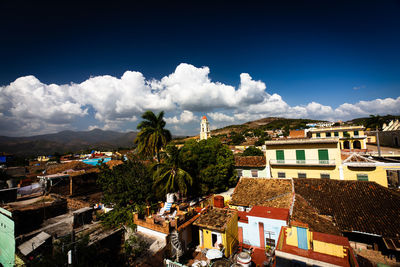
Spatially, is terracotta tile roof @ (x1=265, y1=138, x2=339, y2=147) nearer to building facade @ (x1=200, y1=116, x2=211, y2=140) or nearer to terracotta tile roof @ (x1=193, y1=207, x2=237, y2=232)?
terracotta tile roof @ (x1=193, y1=207, x2=237, y2=232)

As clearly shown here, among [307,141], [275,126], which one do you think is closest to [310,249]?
[307,141]

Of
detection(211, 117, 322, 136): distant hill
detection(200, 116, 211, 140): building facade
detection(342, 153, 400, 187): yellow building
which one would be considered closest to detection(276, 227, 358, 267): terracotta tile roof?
detection(342, 153, 400, 187): yellow building

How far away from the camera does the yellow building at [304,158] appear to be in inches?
706

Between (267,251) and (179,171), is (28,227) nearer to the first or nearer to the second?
(179,171)

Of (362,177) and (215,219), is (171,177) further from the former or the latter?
(362,177)

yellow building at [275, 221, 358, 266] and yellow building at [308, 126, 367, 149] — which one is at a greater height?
yellow building at [308, 126, 367, 149]

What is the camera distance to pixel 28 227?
47.5ft

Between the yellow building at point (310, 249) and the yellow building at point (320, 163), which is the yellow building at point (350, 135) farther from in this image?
the yellow building at point (310, 249)

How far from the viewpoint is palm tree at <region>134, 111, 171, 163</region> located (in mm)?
18547

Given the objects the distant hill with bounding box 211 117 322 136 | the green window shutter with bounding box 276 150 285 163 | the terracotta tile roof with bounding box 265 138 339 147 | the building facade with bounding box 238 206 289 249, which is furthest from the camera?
the distant hill with bounding box 211 117 322 136

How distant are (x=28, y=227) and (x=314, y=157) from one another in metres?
28.0

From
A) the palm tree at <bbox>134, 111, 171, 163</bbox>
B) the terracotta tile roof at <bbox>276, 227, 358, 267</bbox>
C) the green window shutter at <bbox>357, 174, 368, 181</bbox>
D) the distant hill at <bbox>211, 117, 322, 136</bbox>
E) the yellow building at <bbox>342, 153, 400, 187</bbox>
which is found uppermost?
the distant hill at <bbox>211, 117, 322, 136</bbox>

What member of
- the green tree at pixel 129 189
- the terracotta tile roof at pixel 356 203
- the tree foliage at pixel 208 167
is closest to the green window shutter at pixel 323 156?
the terracotta tile roof at pixel 356 203

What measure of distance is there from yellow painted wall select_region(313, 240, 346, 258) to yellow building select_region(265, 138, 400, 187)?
13167mm
